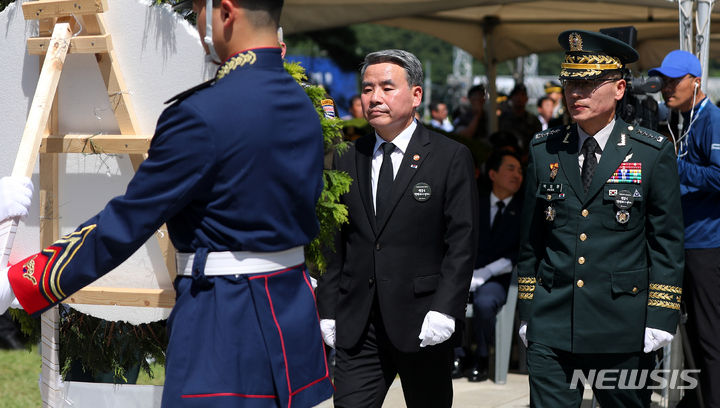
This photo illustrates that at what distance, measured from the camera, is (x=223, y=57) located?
96.4 inches

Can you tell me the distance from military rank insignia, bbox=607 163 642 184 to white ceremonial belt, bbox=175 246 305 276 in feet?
5.25

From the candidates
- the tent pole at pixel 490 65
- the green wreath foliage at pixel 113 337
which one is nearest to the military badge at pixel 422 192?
the green wreath foliage at pixel 113 337

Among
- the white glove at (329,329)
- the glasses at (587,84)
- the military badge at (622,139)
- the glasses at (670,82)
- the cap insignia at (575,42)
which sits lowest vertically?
the white glove at (329,329)

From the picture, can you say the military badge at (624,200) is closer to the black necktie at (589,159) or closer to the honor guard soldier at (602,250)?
the honor guard soldier at (602,250)

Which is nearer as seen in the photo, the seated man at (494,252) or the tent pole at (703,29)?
the tent pole at (703,29)

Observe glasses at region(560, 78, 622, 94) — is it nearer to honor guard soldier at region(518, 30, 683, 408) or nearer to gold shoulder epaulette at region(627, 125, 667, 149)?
honor guard soldier at region(518, 30, 683, 408)

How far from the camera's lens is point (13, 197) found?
2.59 meters

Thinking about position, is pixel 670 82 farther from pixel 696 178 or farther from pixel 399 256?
pixel 399 256

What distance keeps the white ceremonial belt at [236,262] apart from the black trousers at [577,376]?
1.53 metres

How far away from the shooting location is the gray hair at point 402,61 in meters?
3.79

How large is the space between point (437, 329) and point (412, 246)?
1.13 ft

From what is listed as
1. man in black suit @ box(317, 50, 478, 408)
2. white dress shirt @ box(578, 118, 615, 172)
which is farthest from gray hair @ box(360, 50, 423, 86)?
white dress shirt @ box(578, 118, 615, 172)

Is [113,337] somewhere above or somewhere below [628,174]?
below

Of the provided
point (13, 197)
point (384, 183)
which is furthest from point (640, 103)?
point (13, 197)
